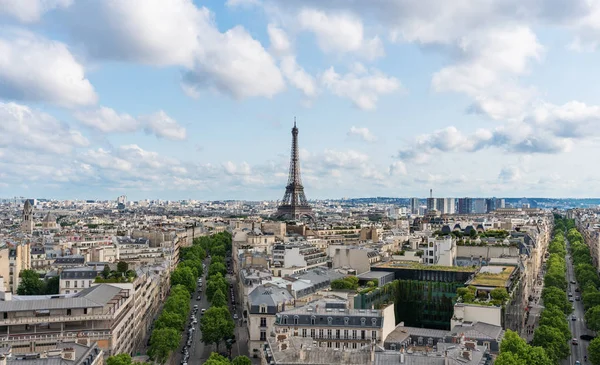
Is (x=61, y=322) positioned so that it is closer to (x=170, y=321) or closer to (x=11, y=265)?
(x=170, y=321)

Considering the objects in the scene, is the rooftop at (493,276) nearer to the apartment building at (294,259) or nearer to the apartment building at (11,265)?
the apartment building at (294,259)

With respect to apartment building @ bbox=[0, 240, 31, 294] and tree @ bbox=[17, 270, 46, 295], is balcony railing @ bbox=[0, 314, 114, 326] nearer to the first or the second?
tree @ bbox=[17, 270, 46, 295]

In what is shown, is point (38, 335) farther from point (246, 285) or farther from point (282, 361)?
point (246, 285)

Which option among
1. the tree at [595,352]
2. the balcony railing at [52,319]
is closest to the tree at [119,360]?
the balcony railing at [52,319]

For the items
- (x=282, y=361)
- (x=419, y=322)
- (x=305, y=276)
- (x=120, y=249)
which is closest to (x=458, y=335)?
(x=282, y=361)

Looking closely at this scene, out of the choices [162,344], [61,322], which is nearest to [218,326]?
[162,344]

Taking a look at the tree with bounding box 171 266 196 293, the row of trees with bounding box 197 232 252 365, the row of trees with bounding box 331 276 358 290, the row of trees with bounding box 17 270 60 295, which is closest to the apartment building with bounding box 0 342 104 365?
the row of trees with bounding box 197 232 252 365
